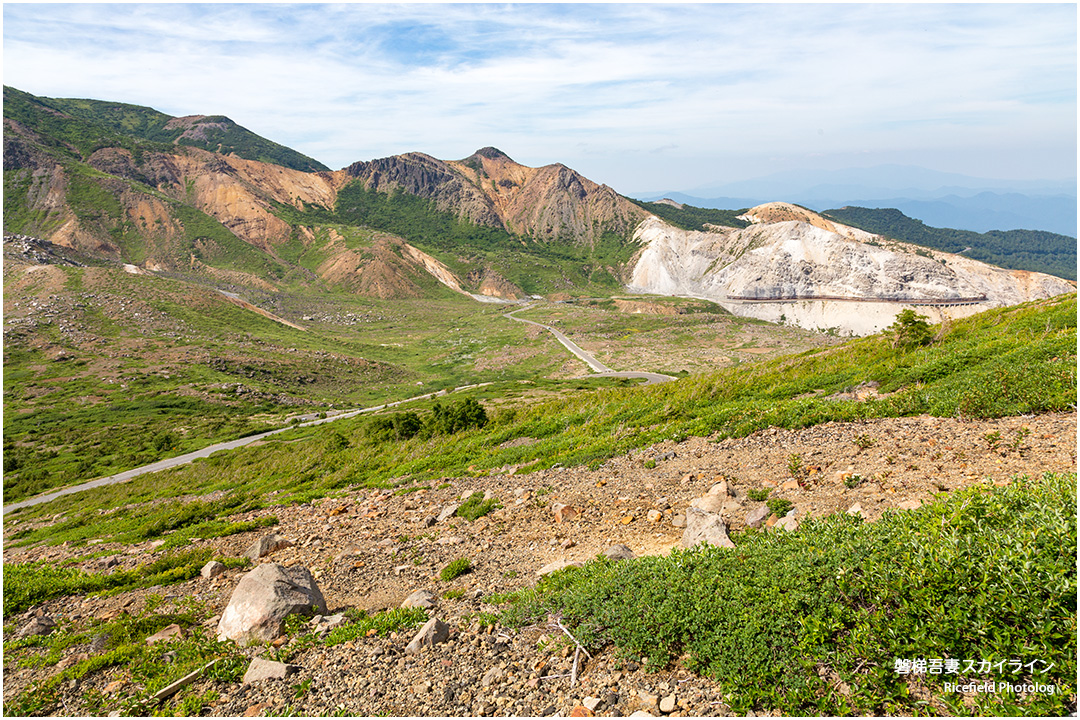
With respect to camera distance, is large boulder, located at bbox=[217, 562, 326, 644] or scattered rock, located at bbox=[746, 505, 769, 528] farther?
scattered rock, located at bbox=[746, 505, 769, 528]

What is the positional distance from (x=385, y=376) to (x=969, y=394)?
71.2 metres

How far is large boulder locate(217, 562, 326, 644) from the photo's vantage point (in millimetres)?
8070

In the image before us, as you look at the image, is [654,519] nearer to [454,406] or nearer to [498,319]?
[454,406]

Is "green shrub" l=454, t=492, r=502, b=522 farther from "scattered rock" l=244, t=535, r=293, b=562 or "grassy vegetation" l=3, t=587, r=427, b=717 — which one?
"grassy vegetation" l=3, t=587, r=427, b=717

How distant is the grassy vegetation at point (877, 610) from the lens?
Answer: 4.51 meters

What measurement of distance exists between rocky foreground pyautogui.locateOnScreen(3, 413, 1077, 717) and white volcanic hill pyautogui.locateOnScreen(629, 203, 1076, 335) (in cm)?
11651

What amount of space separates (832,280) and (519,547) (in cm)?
14529

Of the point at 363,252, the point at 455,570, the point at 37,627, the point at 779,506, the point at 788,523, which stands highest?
the point at 363,252

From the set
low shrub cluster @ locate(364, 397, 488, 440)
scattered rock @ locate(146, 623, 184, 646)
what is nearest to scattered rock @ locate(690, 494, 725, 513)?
scattered rock @ locate(146, 623, 184, 646)

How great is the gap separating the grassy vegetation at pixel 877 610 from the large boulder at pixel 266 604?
471 cm

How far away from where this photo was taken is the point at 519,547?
10.9 meters

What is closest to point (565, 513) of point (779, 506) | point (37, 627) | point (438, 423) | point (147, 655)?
point (779, 506)

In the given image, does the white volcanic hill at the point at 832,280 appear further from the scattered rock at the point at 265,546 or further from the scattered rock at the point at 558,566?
the scattered rock at the point at 265,546

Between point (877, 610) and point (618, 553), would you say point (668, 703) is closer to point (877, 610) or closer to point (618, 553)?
point (877, 610)
